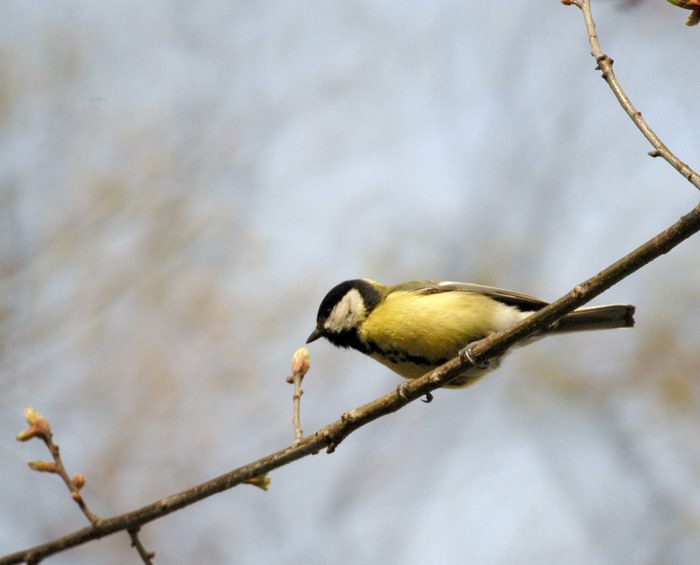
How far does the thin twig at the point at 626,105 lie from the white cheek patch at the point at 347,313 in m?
2.02

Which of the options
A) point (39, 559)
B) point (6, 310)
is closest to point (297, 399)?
point (39, 559)

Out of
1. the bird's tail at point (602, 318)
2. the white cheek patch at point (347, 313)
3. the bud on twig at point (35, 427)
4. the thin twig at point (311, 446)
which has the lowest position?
the thin twig at point (311, 446)

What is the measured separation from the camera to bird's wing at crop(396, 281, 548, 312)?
4.02 m

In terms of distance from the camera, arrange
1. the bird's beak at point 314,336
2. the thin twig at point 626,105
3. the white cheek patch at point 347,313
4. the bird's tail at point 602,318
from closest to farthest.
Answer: the thin twig at point 626,105
the bird's tail at point 602,318
the white cheek patch at point 347,313
the bird's beak at point 314,336

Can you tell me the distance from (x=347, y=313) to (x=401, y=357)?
0.53 m

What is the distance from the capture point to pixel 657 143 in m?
2.31

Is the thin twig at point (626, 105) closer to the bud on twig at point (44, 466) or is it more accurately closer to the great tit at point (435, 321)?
the great tit at point (435, 321)

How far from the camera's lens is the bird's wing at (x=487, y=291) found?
4.02m

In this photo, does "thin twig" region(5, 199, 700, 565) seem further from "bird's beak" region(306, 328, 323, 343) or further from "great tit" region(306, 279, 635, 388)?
"bird's beak" region(306, 328, 323, 343)

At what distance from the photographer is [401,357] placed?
393cm

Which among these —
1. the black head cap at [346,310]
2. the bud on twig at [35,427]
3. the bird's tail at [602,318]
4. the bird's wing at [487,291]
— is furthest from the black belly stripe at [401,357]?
the bud on twig at [35,427]

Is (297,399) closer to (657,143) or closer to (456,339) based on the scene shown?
(456,339)

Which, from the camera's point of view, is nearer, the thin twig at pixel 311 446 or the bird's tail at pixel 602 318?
the thin twig at pixel 311 446

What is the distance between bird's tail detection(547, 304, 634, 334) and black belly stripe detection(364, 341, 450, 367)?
0.64 metres
